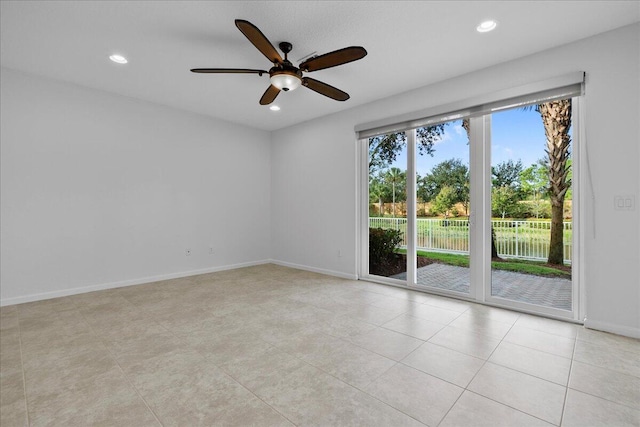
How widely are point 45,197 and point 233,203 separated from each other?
102 inches

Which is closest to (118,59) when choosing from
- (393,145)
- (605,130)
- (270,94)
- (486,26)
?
(270,94)

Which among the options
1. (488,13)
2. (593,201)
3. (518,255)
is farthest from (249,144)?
(593,201)

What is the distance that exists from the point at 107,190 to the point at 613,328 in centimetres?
593

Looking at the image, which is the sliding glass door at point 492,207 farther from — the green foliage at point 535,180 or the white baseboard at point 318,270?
the white baseboard at point 318,270

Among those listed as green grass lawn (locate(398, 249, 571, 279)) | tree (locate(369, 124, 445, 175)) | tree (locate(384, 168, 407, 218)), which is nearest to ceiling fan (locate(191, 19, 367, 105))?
tree (locate(369, 124, 445, 175))

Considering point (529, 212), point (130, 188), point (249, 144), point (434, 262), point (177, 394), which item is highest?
point (249, 144)

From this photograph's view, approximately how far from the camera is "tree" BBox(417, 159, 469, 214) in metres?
3.55

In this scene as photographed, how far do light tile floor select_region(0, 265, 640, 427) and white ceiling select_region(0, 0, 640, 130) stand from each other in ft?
8.87

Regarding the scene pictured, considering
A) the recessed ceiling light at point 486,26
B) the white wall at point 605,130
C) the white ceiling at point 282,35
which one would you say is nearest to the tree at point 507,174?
the white wall at point 605,130

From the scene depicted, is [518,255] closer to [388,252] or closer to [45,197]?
[388,252]

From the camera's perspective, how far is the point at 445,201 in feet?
12.2

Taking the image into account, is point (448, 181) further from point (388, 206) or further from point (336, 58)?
point (336, 58)

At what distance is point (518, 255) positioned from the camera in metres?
3.23

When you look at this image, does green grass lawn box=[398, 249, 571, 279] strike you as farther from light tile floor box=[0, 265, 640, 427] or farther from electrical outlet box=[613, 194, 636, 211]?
electrical outlet box=[613, 194, 636, 211]
